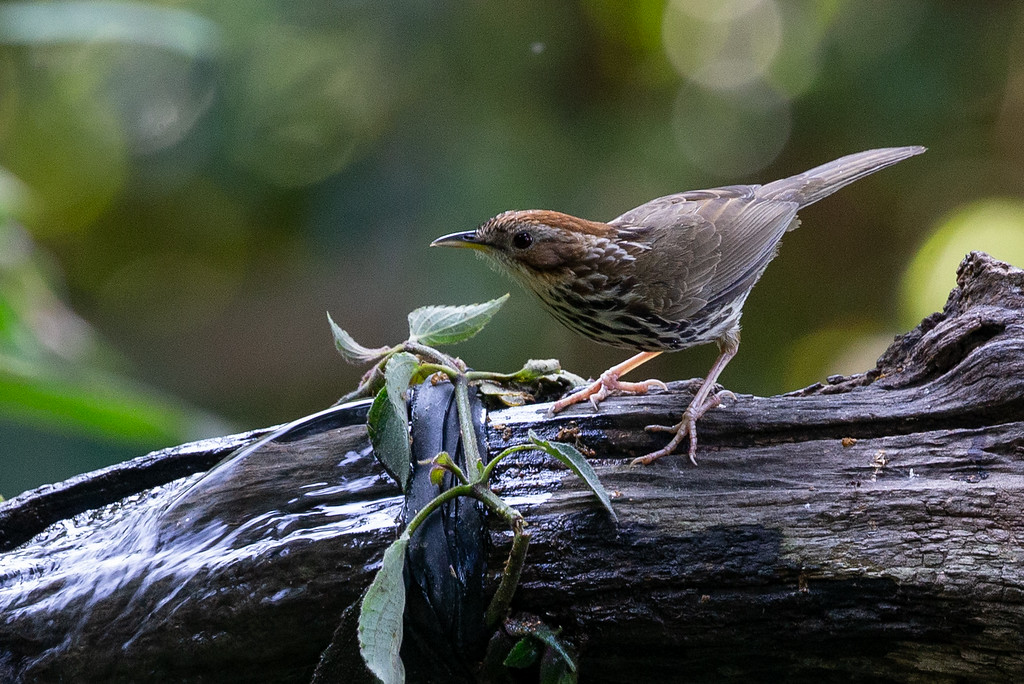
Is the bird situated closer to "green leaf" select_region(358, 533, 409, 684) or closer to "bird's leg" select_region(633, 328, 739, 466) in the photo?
"bird's leg" select_region(633, 328, 739, 466)

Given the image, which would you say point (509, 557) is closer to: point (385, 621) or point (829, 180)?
point (385, 621)

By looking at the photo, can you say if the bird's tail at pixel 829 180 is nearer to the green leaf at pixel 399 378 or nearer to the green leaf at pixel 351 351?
the green leaf at pixel 351 351

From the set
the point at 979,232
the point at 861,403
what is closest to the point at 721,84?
the point at 979,232

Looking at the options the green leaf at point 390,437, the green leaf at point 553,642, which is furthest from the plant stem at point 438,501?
the green leaf at point 553,642

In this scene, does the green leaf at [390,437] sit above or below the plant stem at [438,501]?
above

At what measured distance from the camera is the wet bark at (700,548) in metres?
1.74

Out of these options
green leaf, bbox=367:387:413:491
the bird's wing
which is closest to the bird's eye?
the bird's wing

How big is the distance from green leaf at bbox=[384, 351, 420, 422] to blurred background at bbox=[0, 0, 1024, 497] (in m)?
3.47

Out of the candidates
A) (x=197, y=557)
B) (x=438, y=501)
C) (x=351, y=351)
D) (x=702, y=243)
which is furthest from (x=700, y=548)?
(x=702, y=243)

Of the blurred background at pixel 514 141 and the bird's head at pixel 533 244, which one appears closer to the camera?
the bird's head at pixel 533 244

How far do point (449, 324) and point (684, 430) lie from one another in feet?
1.93

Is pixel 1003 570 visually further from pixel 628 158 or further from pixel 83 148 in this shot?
pixel 83 148

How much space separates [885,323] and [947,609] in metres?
4.71

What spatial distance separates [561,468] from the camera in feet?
6.52
